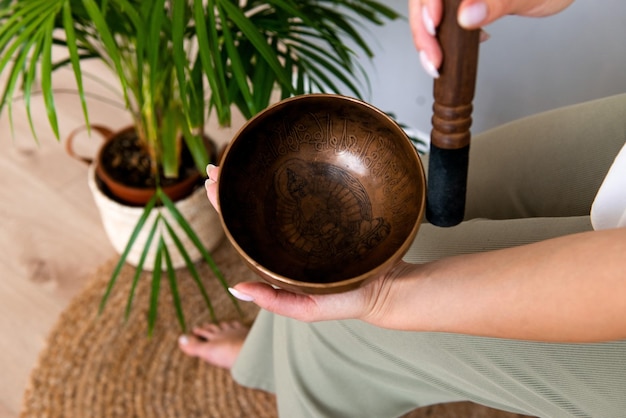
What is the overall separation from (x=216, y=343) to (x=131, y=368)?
180mm

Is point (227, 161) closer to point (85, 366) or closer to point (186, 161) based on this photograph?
point (186, 161)

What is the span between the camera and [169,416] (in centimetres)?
118

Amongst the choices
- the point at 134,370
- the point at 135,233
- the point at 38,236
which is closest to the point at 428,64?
the point at 135,233

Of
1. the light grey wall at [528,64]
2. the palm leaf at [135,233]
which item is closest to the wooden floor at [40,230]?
the palm leaf at [135,233]

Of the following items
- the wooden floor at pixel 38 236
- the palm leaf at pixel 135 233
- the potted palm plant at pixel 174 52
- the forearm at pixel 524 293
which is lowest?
the wooden floor at pixel 38 236

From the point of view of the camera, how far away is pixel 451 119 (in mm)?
570

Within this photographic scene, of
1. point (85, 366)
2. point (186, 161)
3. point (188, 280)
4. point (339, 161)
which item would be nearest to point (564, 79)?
point (339, 161)

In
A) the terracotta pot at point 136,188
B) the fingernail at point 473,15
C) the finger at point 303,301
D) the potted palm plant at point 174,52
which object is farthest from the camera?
the terracotta pot at point 136,188

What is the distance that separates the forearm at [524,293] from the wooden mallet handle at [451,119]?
0.06 m

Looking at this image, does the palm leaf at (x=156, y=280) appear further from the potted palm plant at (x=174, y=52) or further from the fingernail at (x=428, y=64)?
the fingernail at (x=428, y=64)

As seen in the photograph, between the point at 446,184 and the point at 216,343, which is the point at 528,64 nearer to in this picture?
the point at 446,184

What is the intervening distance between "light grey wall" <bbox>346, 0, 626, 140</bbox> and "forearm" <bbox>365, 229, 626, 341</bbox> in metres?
0.64

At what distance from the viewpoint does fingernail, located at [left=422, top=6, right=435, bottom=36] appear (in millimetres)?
537

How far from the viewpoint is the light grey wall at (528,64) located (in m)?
1.08
